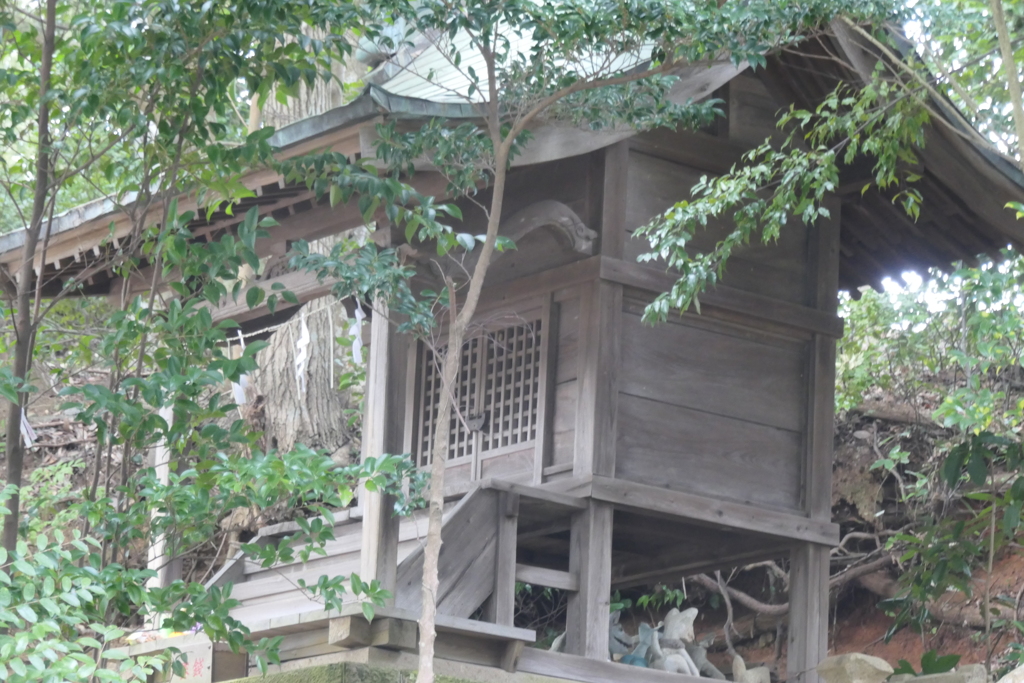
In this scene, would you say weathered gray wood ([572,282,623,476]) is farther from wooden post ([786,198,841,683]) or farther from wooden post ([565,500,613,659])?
wooden post ([786,198,841,683])

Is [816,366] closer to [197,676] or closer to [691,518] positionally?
[691,518]

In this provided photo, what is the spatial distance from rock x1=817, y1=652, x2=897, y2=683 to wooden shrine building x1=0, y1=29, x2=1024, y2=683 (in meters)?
0.43

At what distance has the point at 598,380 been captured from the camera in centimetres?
670

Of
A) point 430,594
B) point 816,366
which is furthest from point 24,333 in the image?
point 816,366

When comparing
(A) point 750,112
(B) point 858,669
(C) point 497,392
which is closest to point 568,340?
(C) point 497,392

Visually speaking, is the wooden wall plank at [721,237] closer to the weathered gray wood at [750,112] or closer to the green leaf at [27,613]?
the weathered gray wood at [750,112]

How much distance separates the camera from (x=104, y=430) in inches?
177

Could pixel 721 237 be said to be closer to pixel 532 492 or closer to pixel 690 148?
pixel 690 148

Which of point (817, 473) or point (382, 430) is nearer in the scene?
point (382, 430)

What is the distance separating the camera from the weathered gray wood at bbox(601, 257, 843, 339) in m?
6.84

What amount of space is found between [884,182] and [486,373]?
2.50 meters

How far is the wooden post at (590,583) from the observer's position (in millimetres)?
6418

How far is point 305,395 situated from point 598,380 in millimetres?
6352

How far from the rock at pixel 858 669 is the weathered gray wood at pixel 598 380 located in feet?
5.15
